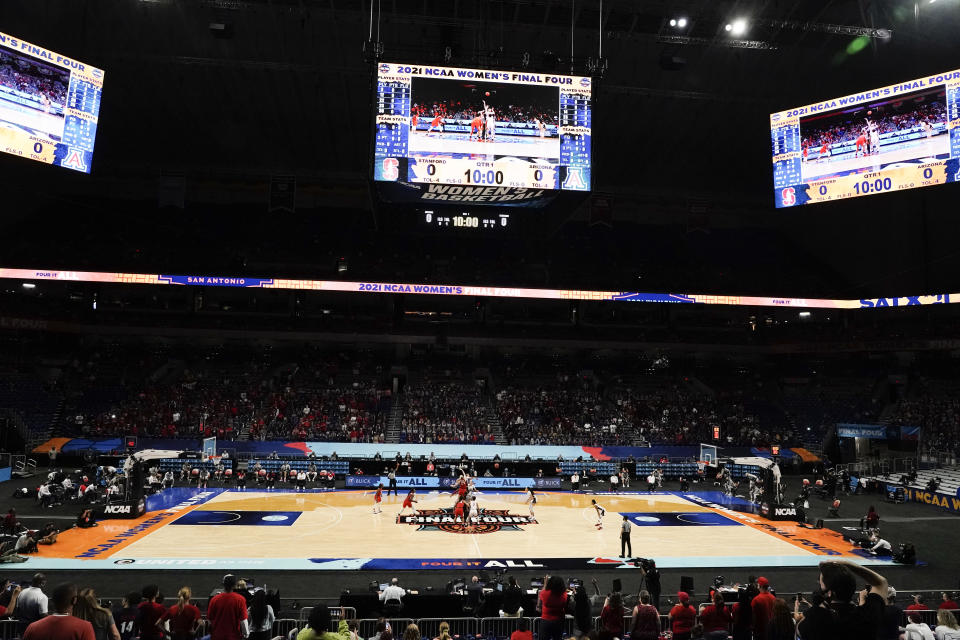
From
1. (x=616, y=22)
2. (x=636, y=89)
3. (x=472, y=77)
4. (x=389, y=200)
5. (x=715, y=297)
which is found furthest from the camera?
(x=715, y=297)

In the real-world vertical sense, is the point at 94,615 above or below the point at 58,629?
below

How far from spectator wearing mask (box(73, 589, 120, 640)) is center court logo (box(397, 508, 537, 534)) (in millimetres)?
17082

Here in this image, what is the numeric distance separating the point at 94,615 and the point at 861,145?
27.6m

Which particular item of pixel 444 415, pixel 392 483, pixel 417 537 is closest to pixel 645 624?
pixel 417 537

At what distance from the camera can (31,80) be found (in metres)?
22.3

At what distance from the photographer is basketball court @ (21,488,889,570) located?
18.4m

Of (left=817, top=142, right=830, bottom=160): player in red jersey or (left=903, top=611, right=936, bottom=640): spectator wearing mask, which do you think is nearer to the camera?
(left=903, top=611, right=936, bottom=640): spectator wearing mask

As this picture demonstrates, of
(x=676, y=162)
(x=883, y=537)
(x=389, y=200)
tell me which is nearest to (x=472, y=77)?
(x=389, y=200)

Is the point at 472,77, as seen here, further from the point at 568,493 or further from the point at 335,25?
the point at 568,493

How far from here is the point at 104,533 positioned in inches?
829

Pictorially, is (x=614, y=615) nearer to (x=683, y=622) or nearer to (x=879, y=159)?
(x=683, y=622)

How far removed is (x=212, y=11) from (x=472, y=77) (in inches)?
557

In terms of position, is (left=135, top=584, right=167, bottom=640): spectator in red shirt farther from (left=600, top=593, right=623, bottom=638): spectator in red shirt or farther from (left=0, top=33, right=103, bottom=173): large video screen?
(left=0, top=33, right=103, bottom=173): large video screen

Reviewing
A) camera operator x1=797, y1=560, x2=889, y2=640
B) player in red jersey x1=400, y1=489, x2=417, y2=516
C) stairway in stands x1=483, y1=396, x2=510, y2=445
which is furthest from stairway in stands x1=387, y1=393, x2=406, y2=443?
camera operator x1=797, y1=560, x2=889, y2=640
